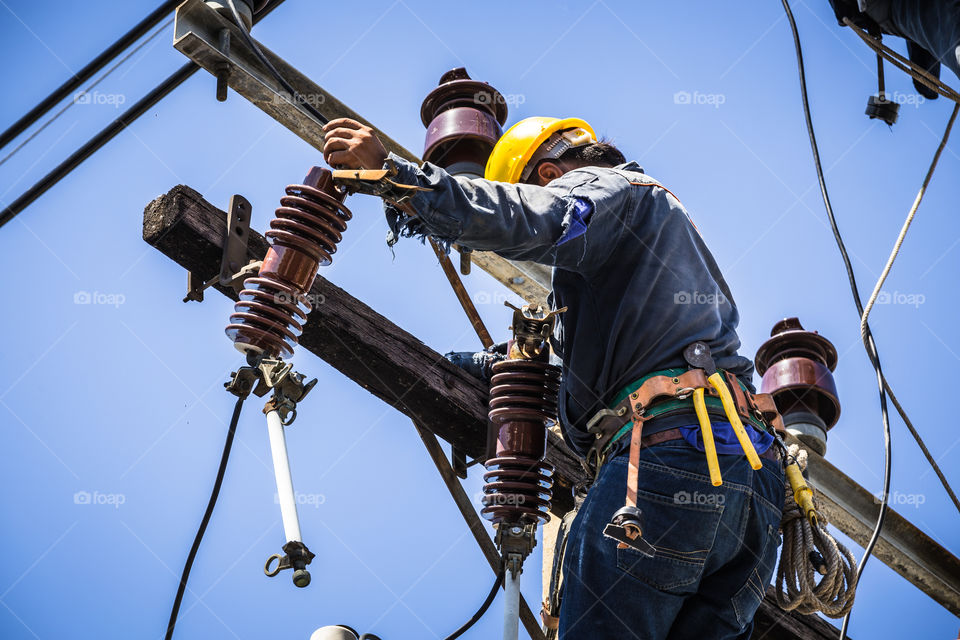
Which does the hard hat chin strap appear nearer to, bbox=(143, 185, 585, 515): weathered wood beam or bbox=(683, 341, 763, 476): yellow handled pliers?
bbox=(143, 185, 585, 515): weathered wood beam

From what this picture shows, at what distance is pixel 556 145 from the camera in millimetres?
4273

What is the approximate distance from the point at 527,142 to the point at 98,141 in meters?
2.49

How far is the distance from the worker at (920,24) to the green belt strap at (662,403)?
1.34m

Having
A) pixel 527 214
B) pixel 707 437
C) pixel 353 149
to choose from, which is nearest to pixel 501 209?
pixel 527 214

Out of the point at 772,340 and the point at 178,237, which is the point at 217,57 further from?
the point at 772,340

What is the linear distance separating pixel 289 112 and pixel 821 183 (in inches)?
99.9

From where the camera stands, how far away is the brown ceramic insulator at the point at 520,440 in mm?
3884

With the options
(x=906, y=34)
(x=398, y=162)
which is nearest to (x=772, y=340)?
(x=906, y=34)

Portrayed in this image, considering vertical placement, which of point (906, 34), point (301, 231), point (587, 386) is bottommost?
point (301, 231)

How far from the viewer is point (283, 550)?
112 inches

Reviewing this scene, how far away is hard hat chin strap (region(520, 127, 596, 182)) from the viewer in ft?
13.9

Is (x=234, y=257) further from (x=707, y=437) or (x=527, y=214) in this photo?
(x=707, y=437)

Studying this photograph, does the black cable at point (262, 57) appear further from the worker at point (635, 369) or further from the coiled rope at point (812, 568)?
the coiled rope at point (812, 568)

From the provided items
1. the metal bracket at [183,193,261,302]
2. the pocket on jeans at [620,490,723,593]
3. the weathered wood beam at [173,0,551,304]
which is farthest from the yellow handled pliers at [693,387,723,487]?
the weathered wood beam at [173,0,551,304]
